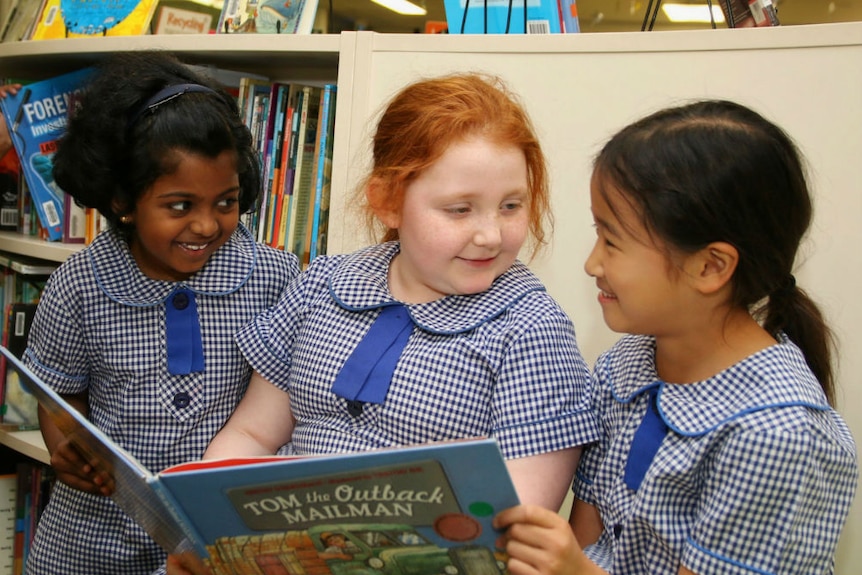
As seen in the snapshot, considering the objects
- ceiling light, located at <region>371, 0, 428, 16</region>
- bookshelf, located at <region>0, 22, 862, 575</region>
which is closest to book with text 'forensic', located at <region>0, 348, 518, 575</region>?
bookshelf, located at <region>0, 22, 862, 575</region>

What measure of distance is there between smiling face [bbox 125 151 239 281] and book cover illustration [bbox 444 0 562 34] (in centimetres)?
51

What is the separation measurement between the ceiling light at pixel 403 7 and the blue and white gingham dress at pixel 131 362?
5245 millimetres

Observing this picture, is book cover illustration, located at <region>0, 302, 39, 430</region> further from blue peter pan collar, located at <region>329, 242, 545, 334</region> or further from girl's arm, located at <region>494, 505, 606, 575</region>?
girl's arm, located at <region>494, 505, 606, 575</region>

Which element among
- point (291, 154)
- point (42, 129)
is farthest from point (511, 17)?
point (42, 129)

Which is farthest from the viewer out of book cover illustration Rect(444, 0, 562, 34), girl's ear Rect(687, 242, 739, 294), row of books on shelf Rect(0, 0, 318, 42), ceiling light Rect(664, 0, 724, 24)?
ceiling light Rect(664, 0, 724, 24)

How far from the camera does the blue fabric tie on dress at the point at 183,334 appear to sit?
1212 millimetres

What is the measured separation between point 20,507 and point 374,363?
1386 mm

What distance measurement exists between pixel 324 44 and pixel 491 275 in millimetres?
652

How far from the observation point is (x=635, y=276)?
34.5 inches

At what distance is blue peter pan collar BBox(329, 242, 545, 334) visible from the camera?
1.01 m

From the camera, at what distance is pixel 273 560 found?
2.82 feet

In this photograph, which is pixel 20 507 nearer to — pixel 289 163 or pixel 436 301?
pixel 289 163

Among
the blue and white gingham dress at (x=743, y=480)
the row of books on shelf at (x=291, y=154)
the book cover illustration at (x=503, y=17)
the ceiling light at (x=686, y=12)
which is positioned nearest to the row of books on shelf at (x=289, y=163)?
the row of books on shelf at (x=291, y=154)

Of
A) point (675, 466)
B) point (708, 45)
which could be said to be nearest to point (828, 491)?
point (675, 466)
